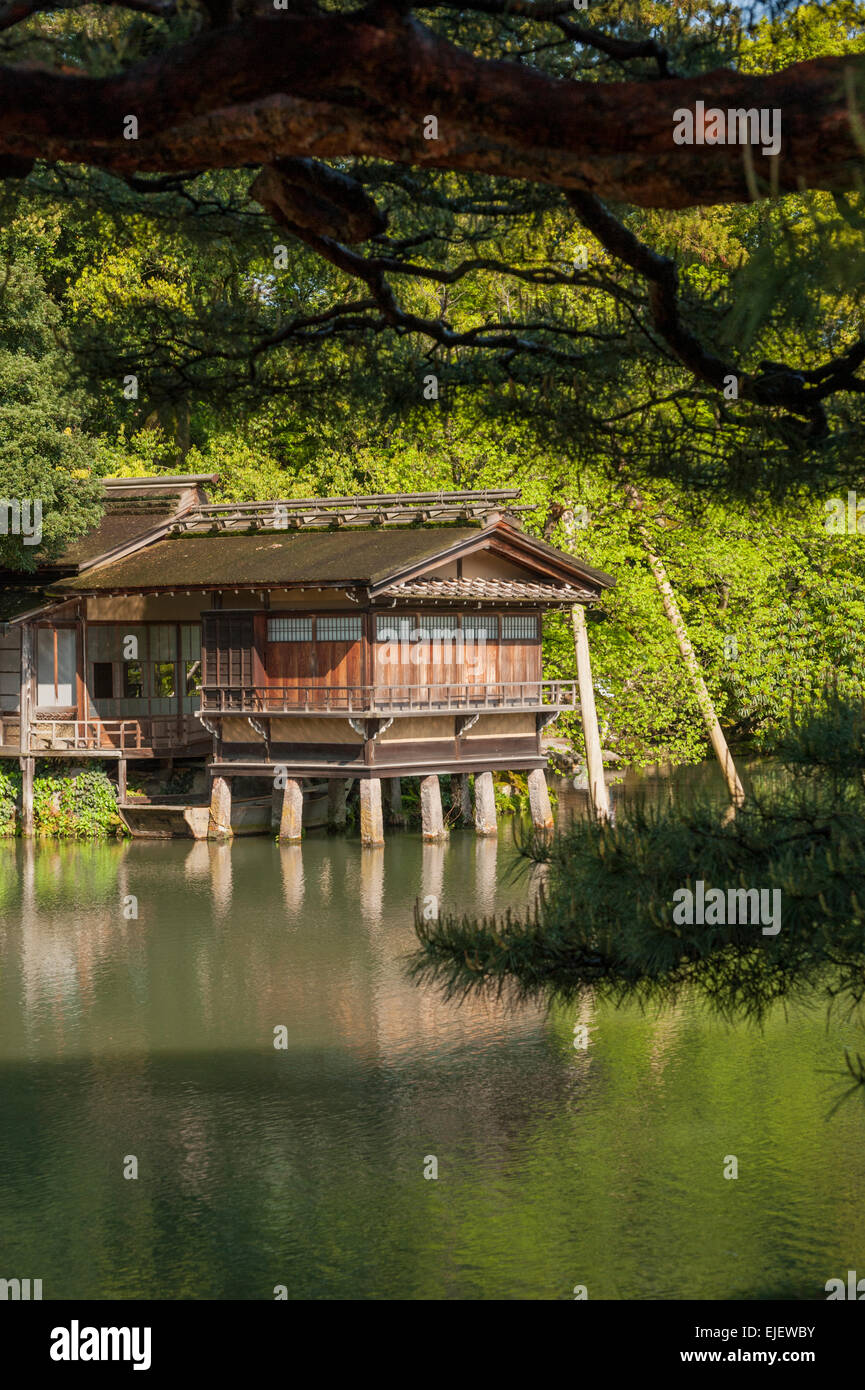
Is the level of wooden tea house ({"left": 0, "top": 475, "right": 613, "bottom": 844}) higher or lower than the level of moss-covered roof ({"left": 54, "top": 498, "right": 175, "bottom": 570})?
lower

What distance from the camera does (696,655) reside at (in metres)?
34.6

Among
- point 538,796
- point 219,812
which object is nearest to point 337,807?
point 219,812

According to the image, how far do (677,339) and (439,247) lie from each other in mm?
1810

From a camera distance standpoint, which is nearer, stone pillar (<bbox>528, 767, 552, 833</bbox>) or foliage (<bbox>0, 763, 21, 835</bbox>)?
foliage (<bbox>0, 763, 21, 835</bbox>)

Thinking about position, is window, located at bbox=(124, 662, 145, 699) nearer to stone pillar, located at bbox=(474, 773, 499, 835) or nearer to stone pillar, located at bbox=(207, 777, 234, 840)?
stone pillar, located at bbox=(207, 777, 234, 840)

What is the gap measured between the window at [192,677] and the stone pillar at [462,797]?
20.1 feet

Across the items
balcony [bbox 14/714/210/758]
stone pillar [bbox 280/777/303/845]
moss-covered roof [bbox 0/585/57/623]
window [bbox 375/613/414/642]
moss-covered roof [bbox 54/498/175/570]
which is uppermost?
moss-covered roof [bbox 54/498/175/570]

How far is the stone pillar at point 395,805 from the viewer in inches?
1316

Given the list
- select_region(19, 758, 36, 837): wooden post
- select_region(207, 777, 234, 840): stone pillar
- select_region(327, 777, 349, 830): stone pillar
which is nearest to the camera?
select_region(207, 777, 234, 840): stone pillar

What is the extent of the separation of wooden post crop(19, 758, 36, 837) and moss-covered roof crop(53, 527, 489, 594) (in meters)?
3.62

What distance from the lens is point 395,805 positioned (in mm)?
33625

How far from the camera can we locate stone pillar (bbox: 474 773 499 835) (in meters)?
31.3

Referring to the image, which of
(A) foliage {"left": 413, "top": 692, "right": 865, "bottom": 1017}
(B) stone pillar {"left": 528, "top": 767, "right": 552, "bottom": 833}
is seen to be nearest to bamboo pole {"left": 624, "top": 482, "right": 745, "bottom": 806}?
(B) stone pillar {"left": 528, "top": 767, "right": 552, "bottom": 833}

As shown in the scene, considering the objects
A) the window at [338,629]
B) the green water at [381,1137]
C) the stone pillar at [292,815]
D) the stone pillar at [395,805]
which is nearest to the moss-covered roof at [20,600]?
the window at [338,629]
